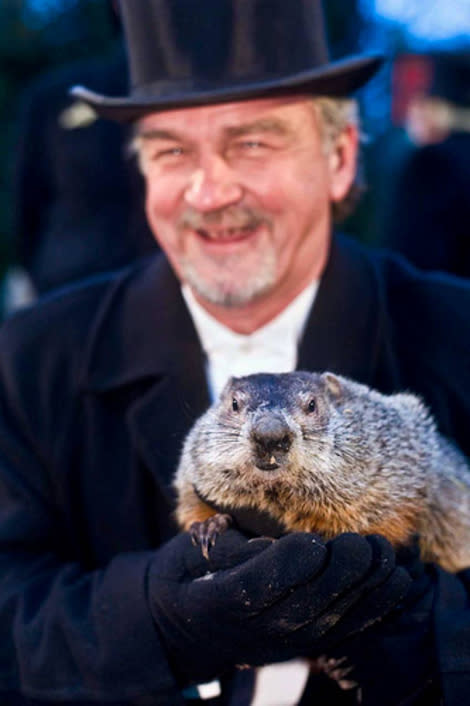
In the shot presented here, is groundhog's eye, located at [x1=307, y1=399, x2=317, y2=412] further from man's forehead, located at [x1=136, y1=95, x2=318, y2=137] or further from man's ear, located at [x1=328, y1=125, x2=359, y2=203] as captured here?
man's ear, located at [x1=328, y1=125, x2=359, y2=203]

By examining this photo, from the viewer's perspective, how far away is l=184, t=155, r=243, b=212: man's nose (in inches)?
119

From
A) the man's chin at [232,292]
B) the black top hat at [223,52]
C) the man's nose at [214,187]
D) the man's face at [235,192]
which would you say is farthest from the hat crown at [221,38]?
the man's chin at [232,292]

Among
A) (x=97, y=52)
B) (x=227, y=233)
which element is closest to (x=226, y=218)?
(x=227, y=233)

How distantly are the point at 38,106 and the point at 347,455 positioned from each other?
12.9 feet

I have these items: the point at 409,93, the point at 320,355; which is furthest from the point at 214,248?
the point at 409,93

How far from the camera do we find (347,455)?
248 centimetres

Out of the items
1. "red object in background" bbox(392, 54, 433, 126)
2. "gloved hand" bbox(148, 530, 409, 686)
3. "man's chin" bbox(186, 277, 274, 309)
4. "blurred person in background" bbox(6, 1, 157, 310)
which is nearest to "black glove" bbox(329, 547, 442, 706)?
"gloved hand" bbox(148, 530, 409, 686)

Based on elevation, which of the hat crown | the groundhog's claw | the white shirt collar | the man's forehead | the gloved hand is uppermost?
the hat crown

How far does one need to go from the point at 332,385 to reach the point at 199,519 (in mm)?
546

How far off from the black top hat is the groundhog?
98 cm

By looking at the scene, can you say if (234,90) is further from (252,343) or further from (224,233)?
(252,343)

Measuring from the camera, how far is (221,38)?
117 inches

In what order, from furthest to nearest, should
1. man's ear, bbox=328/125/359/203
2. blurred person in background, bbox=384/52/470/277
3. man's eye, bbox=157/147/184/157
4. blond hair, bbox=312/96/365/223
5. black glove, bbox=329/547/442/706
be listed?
blurred person in background, bbox=384/52/470/277
man's ear, bbox=328/125/359/203
blond hair, bbox=312/96/365/223
man's eye, bbox=157/147/184/157
black glove, bbox=329/547/442/706

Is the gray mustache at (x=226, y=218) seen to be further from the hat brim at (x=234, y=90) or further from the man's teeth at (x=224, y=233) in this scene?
the hat brim at (x=234, y=90)
